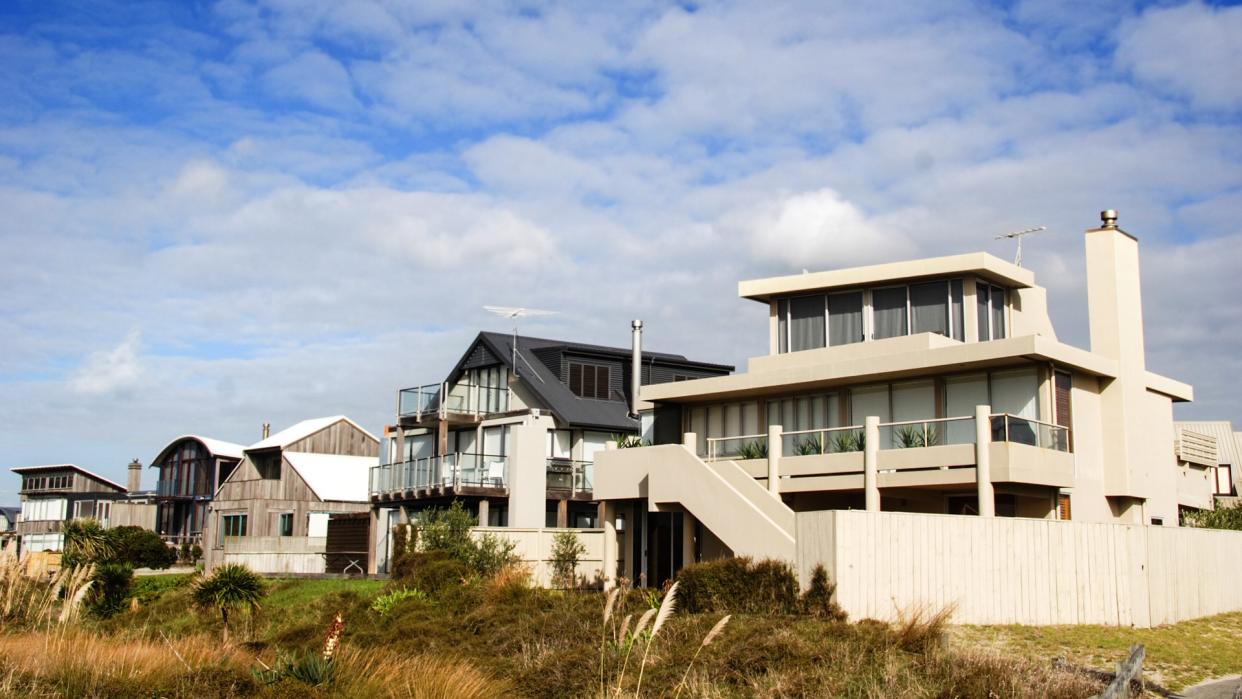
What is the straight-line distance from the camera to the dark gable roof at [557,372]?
45969 millimetres

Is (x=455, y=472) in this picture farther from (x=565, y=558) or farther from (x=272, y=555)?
(x=565, y=558)

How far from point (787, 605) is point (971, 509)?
9708mm

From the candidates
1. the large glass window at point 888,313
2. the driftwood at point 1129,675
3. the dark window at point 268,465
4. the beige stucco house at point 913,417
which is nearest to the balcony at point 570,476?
the beige stucco house at point 913,417

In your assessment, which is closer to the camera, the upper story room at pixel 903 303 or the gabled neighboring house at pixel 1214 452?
the upper story room at pixel 903 303

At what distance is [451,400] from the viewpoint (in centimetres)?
4756

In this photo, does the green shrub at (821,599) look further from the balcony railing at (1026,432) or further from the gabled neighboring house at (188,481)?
the gabled neighboring house at (188,481)

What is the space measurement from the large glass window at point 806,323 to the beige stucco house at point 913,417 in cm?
4

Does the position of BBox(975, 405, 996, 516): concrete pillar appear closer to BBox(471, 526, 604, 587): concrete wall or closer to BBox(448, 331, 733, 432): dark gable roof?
BBox(471, 526, 604, 587): concrete wall

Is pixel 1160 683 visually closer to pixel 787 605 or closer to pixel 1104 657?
pixel 1104 657

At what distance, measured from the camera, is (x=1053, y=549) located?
2255 cm

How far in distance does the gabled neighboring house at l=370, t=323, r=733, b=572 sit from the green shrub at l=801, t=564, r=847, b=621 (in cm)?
2192

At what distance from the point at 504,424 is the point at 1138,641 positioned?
95.2ft

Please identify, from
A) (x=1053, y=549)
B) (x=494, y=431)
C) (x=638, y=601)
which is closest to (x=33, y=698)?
(x=638, y=601)

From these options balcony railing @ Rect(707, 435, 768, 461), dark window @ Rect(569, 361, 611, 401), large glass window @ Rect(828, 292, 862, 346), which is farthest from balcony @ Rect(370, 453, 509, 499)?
large glass window @ Rect(828, 292, 862, 346)
